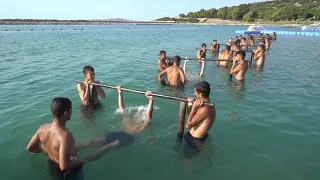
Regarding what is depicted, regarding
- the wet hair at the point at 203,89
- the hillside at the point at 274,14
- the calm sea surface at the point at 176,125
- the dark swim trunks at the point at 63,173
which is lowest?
the calm sea surface at the point at 176,125

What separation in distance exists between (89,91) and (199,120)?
11.4 feet

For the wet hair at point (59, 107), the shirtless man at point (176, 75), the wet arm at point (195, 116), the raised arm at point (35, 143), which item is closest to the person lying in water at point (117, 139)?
the raised arm at point (35, 143)

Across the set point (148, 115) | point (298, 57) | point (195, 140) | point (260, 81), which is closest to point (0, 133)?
point (148, 115)

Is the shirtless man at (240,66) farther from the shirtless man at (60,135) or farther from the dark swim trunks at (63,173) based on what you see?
the shirtless man at (60,135)

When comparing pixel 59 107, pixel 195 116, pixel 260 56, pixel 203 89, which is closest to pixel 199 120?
pixel 195 116

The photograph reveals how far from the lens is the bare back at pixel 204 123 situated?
17.0ft

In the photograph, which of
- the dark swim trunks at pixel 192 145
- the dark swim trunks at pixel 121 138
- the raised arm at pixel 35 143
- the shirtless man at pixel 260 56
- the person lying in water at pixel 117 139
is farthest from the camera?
the shirtless man at pixel 260 56

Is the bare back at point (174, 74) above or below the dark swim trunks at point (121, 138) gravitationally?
above

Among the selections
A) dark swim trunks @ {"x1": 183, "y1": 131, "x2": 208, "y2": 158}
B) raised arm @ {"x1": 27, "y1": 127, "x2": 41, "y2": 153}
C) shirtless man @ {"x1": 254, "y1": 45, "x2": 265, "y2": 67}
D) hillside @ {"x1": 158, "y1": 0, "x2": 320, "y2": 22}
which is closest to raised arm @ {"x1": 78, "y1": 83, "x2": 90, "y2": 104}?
raised arm @ {"x1": 27, "y1": 127, "x2": 41, "y2": 153}

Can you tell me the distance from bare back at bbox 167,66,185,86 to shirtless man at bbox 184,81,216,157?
4.14 m

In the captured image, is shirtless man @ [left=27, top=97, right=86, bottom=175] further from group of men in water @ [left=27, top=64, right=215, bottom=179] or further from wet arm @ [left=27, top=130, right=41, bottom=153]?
wet arm @ [left=27, top=130, right=41, bottom=153]

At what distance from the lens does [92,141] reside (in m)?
5.69

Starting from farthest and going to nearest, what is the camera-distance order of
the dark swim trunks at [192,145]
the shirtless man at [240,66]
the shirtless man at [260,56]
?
1. the shirtless man at [260,56]
2. the shirtless man at [240,66]
3. the dark swim trunks at [192,145]

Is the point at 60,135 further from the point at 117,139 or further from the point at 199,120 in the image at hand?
the point at 199,120
